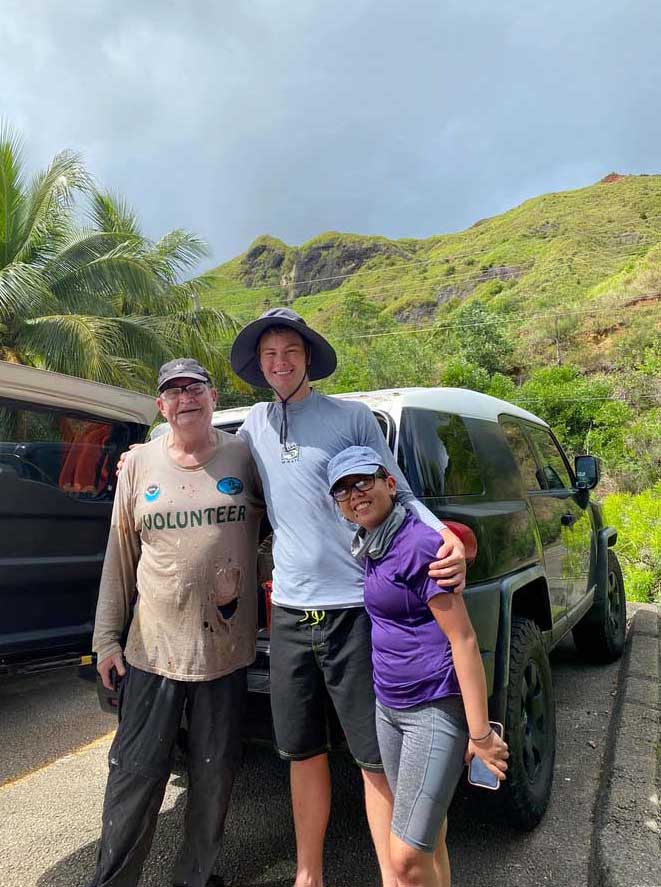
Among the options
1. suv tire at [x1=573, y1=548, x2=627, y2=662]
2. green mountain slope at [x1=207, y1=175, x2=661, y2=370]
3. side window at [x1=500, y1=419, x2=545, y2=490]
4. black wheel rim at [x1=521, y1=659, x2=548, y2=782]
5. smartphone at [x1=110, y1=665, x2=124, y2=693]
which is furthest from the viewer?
green mountain slope at [x1=207, y1=175, x2=661, y2=370]

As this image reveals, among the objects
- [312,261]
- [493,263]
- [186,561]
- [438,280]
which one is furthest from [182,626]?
[312,261]

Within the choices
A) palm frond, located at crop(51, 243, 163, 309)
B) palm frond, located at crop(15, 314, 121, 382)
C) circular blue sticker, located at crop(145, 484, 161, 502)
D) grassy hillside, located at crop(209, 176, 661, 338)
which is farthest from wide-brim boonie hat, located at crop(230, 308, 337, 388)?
grassy hillside, located at crop(209, 176, 661, 338)

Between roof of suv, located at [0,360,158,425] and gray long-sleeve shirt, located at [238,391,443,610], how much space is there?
1.27 metres

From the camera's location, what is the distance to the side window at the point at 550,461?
13.7 feet

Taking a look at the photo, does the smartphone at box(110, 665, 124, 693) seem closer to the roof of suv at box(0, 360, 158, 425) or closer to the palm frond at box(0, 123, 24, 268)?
the roof of suv at box(0, 360, 158, 425)

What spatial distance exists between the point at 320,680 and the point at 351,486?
70cm

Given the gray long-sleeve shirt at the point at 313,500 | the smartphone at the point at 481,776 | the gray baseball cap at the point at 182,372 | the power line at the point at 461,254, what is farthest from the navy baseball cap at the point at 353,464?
the power line at the point at 461,254

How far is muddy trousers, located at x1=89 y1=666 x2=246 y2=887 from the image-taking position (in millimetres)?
2229

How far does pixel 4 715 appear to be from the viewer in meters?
4.44

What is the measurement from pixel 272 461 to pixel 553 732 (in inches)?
77.6

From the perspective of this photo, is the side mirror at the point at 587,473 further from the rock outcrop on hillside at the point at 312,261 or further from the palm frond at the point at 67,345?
the rock outcrop on hillside at the point at 312,261

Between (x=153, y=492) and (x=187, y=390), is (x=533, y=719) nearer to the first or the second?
(x=153, y=492)

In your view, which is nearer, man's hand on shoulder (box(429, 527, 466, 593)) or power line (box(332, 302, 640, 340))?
man's hand on shoulder (box(429, 527, 466, 593))

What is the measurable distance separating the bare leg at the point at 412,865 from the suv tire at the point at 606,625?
11.0 ft
